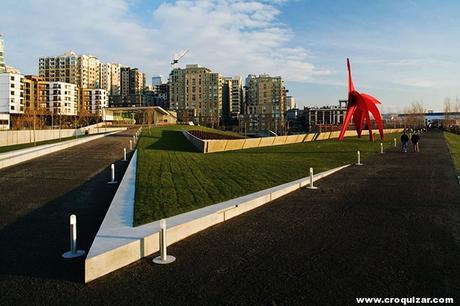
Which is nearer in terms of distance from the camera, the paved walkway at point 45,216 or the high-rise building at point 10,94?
the paved walkway at point 45,216

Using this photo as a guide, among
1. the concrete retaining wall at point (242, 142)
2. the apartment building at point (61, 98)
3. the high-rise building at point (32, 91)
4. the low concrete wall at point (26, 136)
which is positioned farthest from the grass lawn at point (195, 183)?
the apartment building at point (61, 98)

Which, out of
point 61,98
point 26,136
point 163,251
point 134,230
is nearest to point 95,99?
point 61,98

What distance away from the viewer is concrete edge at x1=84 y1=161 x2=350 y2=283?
220 inches

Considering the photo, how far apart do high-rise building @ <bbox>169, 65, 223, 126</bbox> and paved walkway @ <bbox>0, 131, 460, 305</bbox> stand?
470 ft

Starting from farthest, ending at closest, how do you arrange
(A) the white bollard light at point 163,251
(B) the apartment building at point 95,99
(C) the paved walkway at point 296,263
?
(B) the apartment building at point 95,99, (A) the white bollard light at point 163,251, (C) the paved walkway at point 296,263

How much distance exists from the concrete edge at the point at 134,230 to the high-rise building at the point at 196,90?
467ft

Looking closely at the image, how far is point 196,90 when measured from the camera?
15400 cm

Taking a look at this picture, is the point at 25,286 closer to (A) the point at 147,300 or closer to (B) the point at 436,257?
(A) the point at 147,300

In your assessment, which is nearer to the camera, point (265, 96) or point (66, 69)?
point (66, 69)

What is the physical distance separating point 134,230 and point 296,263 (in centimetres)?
301

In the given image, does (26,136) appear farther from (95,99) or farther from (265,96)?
(265,96)

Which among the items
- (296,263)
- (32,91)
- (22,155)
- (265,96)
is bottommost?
(296,263)

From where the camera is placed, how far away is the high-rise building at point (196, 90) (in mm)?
153250

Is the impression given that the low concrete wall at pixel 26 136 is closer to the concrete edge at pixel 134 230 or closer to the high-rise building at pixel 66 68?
the concrete edge at pixel 134 230
